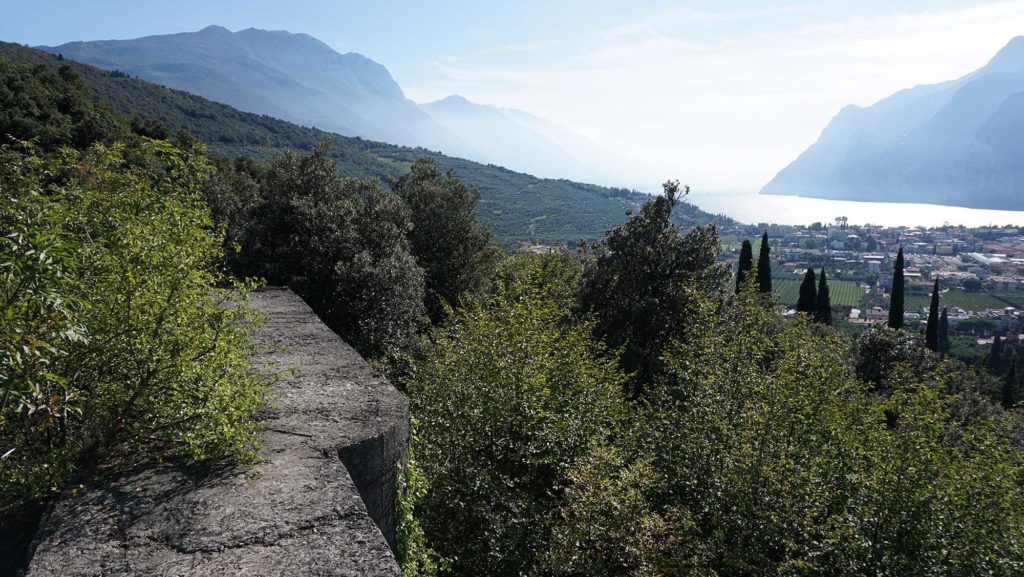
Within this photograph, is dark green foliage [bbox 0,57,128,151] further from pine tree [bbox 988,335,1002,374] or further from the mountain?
pine tree [bbox 988,335,1002,374]

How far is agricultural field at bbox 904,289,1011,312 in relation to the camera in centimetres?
10512

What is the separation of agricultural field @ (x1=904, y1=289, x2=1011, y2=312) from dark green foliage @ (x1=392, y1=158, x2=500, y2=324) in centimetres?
10735

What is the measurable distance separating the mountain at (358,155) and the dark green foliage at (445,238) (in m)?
55.6

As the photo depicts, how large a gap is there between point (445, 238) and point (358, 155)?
105 metres

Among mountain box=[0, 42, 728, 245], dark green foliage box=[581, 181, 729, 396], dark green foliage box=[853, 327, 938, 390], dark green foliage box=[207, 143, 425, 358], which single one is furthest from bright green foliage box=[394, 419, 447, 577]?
mountain box=[0, 42, 728, 245]

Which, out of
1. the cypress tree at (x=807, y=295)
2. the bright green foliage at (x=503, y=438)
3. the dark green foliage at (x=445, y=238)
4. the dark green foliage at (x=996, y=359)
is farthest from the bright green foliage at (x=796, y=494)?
the dark green foliage at (x=996, y=359)

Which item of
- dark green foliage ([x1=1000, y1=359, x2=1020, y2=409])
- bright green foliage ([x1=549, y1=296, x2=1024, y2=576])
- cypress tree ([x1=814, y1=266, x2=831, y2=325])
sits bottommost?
dark green foliage ([x1=1000, y1=359, x2=1020, y2=409])

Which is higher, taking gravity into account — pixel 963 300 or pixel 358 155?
pixel 358 155

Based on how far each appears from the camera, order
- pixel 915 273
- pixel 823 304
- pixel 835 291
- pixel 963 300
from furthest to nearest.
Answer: pixel 915 273
pixel 835 291
pixel 963 300
pixel 823 304

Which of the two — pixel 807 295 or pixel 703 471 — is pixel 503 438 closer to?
pixel 703 471

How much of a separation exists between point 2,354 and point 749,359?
12480 mm

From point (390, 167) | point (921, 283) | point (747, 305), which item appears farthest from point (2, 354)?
point (921, 283)

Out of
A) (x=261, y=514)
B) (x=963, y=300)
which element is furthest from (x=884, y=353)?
(x=963, y=300)

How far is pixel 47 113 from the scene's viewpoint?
→ 4094 centimetres
